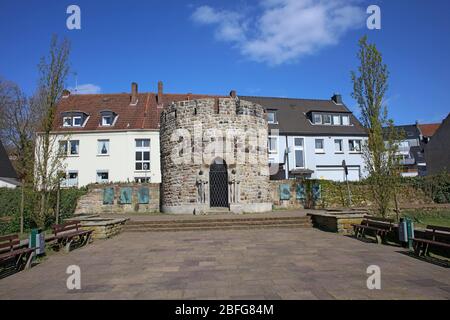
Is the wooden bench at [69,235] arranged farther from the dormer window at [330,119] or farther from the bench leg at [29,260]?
the dormer window at [330,119]

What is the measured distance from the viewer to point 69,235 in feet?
29.8

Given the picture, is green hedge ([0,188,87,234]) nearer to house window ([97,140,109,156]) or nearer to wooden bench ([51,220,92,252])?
wooden bench ([51,220,92,252])

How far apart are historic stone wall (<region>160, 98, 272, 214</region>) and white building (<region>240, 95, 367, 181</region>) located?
13.5m

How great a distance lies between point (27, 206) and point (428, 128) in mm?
60844

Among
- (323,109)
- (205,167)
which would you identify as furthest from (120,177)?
(323,109)

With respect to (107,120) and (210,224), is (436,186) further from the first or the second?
(107,120)

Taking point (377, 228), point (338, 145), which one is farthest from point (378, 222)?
point (338, 145)

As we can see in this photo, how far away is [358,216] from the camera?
11344 mm

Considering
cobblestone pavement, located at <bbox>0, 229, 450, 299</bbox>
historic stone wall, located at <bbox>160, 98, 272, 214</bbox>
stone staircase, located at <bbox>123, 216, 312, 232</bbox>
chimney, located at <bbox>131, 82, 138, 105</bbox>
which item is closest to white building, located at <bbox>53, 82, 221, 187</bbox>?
chimney, located at <bbox>131, 82, 138, 105</bbox>

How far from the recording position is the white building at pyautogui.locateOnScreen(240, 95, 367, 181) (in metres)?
31.1

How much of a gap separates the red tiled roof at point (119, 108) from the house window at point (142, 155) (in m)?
1.40

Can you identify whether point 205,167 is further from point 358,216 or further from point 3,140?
point 3,140

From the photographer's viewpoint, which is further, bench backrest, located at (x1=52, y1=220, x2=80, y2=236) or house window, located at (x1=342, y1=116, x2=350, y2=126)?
house window, located at (x1=342, y1=116, x2=350, y2=126)
